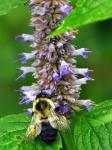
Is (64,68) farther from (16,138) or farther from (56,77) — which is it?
(16,138)

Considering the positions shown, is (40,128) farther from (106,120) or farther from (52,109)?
(106,120)

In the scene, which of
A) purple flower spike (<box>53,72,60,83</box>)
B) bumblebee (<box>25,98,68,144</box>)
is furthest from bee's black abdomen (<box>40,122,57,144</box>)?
purple flower spike (<box>53,72,60,83</box>)

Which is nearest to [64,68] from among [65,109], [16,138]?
[65,109]

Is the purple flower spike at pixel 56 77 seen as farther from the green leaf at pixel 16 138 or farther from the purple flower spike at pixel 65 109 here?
the green leaf at pixel 16 138

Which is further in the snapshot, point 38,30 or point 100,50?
point 100,50

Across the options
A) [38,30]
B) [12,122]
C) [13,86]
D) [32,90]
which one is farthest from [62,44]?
[13,86]

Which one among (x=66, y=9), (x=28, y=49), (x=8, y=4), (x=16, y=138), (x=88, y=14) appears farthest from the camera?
(x=28, y=49)
